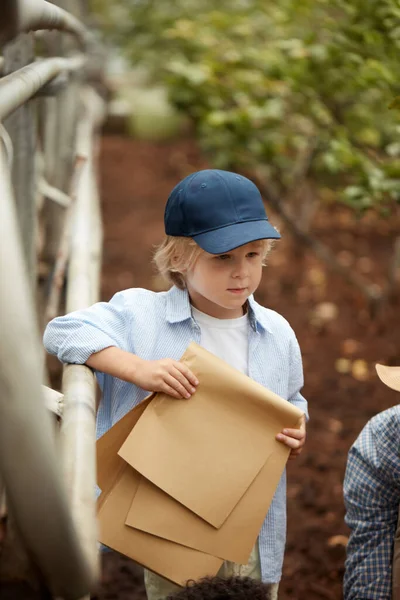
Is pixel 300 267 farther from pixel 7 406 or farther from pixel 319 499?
pixel 7 406

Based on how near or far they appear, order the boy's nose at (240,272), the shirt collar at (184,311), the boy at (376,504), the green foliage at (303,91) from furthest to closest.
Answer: the green foliage at (303,91) → the boy at (376,504) → the shirt collar at (184,311) → the boy's nose at (240,272)

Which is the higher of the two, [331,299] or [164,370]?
[164,370]

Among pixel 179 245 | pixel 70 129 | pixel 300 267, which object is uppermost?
pixel 179 245

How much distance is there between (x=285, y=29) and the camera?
538cm

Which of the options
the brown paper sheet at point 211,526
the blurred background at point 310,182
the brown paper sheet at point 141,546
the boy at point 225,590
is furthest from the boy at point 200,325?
the blurred background at point 310,182

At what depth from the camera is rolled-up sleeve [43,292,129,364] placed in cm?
189

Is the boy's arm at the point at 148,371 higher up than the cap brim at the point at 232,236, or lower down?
lower down

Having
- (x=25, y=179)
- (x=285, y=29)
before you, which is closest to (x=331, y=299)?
(x=285, y=29)

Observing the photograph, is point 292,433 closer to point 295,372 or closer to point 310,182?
point 295,372

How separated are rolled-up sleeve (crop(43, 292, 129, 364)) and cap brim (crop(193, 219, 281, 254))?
293 millimetres

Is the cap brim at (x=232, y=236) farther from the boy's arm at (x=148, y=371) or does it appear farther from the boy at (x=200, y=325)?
the boy's arm at (x=148, y=371)

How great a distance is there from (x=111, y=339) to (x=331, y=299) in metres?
4.05

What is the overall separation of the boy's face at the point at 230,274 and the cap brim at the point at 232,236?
1.9 inches

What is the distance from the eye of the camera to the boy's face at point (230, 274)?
1.97 m
